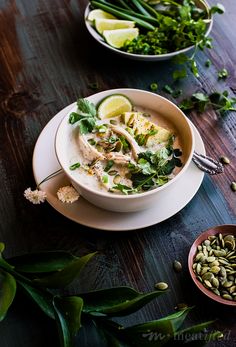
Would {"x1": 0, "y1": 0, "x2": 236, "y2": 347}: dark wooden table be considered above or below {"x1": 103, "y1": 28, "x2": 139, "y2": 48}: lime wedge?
below

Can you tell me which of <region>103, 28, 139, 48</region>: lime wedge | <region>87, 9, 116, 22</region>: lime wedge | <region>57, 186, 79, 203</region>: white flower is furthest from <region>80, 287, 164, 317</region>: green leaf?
<region>87, 9, 116, 22</region>: lime wedge

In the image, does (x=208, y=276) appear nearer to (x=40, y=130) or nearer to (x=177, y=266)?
(x=177, y=266)

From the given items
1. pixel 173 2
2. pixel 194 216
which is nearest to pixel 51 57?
pixel 173 2

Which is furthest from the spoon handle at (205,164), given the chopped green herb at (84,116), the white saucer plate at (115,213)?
the chopped green herb at (84,116)

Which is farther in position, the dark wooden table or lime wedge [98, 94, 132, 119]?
lime wedge [98, 94, 132, 119]

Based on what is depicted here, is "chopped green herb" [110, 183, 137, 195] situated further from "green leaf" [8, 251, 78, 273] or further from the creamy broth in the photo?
"green leaf" [8, 251, 78, 273]

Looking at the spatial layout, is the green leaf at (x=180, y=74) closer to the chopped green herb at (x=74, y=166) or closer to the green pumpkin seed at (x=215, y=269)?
the chopped green herb at (x=74, y=166)

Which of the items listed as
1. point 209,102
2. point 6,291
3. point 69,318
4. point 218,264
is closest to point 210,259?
point 218,264
